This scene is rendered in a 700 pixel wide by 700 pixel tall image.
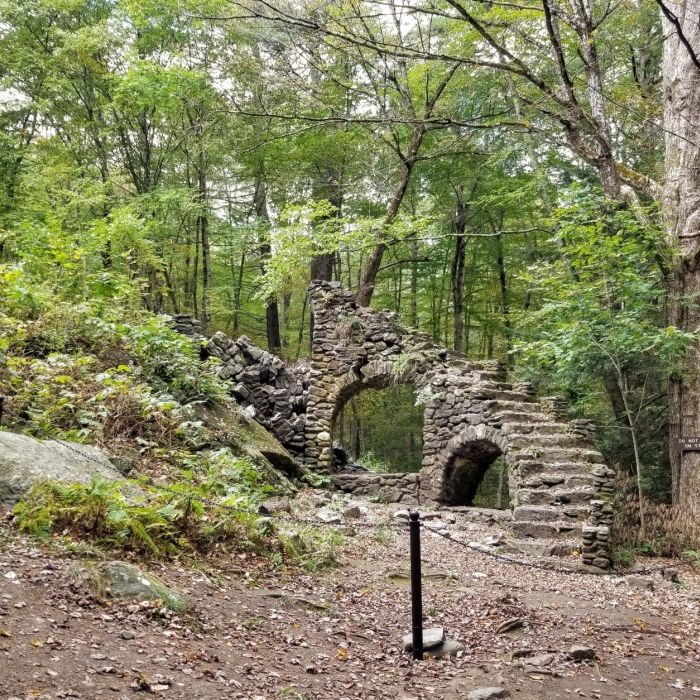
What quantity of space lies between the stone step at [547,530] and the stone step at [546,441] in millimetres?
1505

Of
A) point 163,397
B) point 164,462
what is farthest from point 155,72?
point 164,462

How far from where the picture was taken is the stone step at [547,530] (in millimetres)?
7887

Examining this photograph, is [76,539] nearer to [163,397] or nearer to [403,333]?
[163,397]

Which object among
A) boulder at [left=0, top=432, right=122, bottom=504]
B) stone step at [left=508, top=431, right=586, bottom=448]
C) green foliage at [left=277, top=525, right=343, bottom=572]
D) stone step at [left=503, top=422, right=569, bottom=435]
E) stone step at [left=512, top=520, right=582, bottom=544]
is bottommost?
stone step at [left=512, top=520, right=582, bottom=544]

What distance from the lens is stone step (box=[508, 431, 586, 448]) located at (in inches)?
368

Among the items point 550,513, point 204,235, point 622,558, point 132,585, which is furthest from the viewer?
point 204,235

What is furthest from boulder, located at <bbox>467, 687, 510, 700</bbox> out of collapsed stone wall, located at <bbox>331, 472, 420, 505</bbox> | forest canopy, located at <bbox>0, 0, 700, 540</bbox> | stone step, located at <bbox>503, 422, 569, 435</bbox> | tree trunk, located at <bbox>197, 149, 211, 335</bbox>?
tree trunk, located at <bbox>197, 149, 211, 335</bbox>

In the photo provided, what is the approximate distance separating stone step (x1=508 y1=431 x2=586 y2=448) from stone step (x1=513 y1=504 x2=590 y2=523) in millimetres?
1256

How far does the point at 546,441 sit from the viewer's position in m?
9.35

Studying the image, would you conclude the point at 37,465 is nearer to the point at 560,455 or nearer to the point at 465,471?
the point at 560,455

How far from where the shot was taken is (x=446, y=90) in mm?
13945

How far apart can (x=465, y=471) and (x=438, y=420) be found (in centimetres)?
128

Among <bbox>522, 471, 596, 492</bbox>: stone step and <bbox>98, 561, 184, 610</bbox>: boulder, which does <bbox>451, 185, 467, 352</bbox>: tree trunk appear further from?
<bbox>98, 561, 184, 610</bbox>: boulder

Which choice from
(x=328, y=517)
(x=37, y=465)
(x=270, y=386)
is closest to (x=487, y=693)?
(x=37, y=465)
